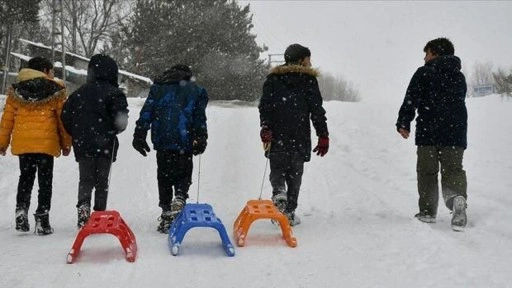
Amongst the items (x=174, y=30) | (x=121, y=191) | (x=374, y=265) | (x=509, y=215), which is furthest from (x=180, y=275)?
(x=174, y=30)

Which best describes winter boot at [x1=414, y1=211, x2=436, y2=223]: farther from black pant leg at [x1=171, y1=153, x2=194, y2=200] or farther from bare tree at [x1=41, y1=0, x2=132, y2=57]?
bare tree at [x1=41, y1=0, x2=132, y2=57]

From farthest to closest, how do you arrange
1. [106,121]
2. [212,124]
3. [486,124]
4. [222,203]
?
[212,124] → [486,124] → [222,203] → [106,121]

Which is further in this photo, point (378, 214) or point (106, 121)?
point (378, 214)

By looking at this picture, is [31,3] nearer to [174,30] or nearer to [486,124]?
[174,30]

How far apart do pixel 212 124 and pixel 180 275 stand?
11.1 metres

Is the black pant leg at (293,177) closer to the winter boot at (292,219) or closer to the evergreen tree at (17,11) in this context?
the winter boot at (292,219)

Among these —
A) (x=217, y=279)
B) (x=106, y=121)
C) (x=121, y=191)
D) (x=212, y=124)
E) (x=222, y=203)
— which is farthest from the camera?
(x=212, y=124)

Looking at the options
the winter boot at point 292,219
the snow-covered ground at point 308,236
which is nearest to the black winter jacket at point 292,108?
the winter boot at point 292,219

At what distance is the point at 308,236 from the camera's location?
17.5ft

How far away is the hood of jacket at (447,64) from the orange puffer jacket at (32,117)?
4.21 metres

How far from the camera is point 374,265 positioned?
423 cm

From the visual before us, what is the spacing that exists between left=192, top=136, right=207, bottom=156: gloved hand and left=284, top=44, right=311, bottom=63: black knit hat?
1.43m

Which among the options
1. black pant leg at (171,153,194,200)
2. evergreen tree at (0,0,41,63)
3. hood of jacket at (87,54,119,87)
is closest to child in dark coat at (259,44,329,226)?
black pant leg at (171,153,194,200)

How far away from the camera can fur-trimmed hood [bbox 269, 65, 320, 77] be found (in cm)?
591
